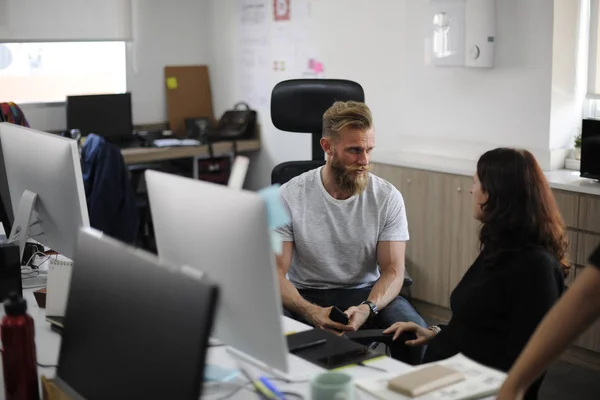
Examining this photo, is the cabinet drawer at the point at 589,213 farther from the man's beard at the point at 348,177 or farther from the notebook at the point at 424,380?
the notebook at the point at 424,380

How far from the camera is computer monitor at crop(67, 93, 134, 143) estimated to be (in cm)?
609

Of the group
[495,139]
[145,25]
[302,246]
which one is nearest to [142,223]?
[145,25]

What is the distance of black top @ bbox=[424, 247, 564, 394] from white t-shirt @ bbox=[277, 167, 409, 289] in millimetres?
659

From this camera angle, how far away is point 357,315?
2.87 m

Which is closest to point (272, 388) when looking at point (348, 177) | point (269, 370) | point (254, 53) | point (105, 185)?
point (269, 370)

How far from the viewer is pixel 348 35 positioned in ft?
18.4

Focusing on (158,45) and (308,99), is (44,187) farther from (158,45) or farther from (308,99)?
(158,45)

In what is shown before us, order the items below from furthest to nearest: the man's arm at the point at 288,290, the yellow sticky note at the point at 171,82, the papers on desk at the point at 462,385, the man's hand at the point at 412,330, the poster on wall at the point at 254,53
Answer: the yellow sticky note at the point at 171,82 < the poster on wall at the point at 254,53 < the man's arm at the point at 288,290 < the man's hand at the point at 412,330 < the papers on desk at the point at 462,385

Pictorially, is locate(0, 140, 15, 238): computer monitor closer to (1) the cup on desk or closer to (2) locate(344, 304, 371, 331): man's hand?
(2) locate(344, 304, 371, 331): man's hand

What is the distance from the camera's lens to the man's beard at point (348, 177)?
3132 mm

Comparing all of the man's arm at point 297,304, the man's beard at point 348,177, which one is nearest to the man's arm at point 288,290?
the man's arm at point 297,304

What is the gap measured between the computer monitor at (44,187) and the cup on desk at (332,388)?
1045 millimetres

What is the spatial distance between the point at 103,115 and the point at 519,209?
441 cm

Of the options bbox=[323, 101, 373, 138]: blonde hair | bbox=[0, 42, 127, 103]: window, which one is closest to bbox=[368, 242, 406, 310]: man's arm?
bbox=[323, 101, 373, 138]: blonde hair
